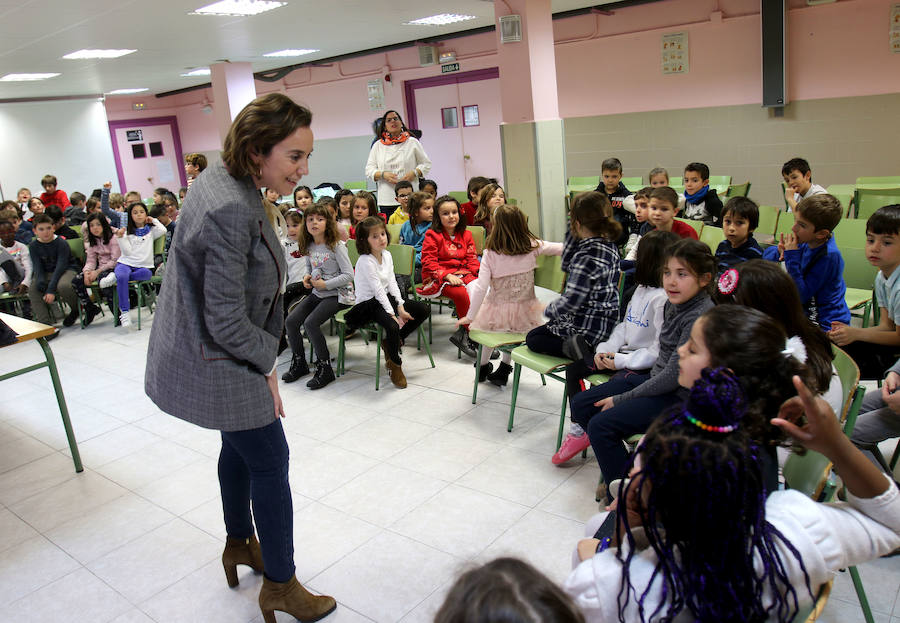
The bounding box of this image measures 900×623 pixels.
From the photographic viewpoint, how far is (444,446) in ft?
11.1

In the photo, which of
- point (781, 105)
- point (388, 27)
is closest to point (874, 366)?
point (781, 105)

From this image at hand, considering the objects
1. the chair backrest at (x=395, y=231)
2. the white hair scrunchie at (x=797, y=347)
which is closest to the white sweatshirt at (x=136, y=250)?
the chair backrest at (x=395, y=231)

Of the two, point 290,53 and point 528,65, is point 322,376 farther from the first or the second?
point 290,53

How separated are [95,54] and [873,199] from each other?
8674 millimetres

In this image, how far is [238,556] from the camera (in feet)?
7.75

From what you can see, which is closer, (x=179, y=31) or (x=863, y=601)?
(x=863, y=601)

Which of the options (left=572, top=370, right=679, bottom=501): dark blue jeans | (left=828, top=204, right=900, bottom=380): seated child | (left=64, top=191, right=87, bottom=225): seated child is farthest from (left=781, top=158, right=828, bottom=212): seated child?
(left=64, top=191, right=87, bottom=225): seated child

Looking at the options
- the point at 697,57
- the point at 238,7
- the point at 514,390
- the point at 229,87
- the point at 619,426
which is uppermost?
the point at 238,7

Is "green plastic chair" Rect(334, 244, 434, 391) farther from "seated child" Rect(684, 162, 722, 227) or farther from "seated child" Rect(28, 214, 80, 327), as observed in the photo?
"seated child" Rect(28, 214, 80, 327)

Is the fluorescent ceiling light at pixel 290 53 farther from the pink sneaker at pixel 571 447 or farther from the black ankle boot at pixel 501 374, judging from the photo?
the pink sneaker at pixel 571 447

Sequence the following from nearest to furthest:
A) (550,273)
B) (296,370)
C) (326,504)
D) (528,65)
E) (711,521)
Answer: (711,521), (326,504), (550,273), (296,370), (528,65)

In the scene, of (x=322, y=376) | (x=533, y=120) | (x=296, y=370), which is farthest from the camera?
(x=533, y=120)

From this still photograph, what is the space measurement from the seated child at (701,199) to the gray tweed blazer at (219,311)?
406cm

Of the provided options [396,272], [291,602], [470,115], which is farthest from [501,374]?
[470,115]
